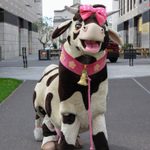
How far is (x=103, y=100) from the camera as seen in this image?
5230 millimetres

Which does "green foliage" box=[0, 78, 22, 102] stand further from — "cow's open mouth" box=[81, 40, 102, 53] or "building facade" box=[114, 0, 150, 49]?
"building facade" box=[114, 0, 150, 49]

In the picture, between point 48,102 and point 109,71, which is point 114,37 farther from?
point 109,71

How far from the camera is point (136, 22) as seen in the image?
5981 centimetres

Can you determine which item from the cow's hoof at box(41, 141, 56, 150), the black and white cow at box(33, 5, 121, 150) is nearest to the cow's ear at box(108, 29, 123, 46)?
the black and white cow at box(33, 5, 121, 150)

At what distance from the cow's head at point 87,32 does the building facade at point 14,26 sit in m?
36.8

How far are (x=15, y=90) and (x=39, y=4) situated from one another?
77.9 metres

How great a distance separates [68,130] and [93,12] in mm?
1465

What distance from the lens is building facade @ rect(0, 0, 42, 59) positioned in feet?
139

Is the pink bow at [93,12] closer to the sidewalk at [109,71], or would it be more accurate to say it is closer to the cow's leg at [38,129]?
the cow's leg at [38,129]

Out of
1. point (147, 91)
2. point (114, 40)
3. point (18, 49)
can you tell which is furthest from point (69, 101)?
point (18, 49)

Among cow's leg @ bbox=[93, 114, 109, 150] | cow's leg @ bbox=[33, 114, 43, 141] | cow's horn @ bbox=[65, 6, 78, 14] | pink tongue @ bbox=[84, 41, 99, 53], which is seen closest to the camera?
pink tongue @ bbox=[84, 41, 99, 53]

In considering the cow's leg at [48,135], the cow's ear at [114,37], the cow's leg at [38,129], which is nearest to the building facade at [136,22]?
the cow's leg at [38,129]

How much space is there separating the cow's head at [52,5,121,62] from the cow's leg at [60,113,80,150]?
77 cm

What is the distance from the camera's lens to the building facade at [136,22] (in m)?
48.6
